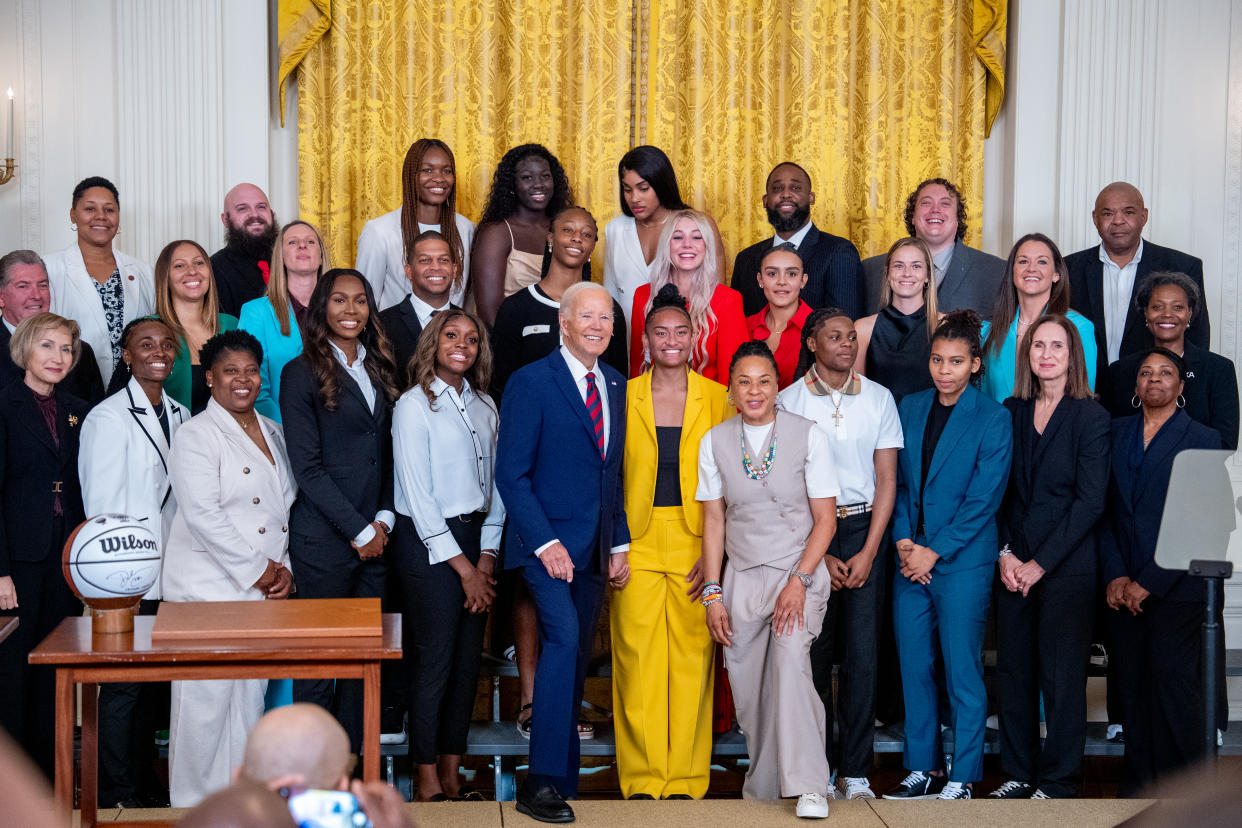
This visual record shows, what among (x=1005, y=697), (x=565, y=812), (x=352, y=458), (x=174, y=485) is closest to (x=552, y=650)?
(x=565, y=812)

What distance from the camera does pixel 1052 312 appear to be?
506cm

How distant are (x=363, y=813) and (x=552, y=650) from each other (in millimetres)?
2223

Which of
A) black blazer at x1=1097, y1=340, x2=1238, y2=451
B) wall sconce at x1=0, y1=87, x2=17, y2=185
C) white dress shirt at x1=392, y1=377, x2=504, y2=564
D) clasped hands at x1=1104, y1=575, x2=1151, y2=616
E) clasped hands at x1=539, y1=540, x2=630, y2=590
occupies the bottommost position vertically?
clasped hands at x1=1104, y1=575, x2=1151, y2=616

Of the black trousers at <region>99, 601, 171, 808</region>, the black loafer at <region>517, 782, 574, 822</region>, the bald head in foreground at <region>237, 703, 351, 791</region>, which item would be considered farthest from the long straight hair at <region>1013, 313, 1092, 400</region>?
the bald head in foreground at <region>237, 703, 351, 791</region>

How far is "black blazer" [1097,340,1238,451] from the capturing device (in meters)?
4.99

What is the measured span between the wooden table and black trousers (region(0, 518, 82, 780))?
123cm

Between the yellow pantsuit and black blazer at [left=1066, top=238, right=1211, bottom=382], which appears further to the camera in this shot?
black blazer at [left=1066, top=238, right=1211, bottom=382]

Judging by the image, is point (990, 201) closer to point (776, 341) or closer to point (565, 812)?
point (776, 341)

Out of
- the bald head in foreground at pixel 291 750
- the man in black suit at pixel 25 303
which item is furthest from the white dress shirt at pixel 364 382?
the bald head in foreground at pixel 291 750

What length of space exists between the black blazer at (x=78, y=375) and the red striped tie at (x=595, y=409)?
6.18ft

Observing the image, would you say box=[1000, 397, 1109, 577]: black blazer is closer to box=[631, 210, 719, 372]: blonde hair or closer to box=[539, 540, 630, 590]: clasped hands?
box=[631, 210, 719, 372]: blonde hair
